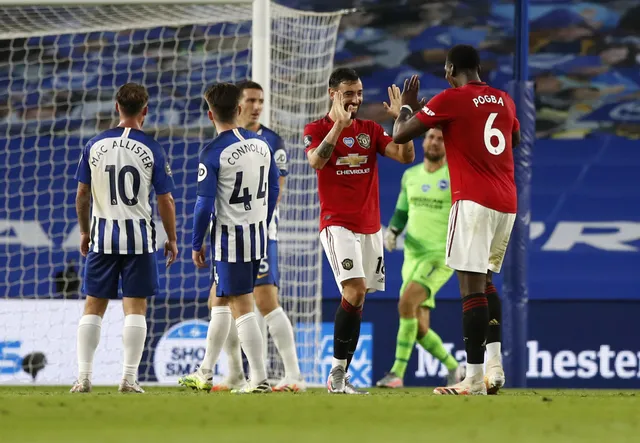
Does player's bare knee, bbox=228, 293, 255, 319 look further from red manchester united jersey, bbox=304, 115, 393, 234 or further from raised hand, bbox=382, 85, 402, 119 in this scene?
raised hand, bbox=382, 85, 402, 119

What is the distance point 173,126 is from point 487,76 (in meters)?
3.94

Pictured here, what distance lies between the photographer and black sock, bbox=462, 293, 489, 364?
19.1 feet

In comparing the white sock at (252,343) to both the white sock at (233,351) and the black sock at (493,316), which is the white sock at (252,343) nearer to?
the white sock at (233,351)

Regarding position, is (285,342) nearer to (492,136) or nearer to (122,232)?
(122,232)

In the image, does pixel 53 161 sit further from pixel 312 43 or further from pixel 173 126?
pixel 312 43

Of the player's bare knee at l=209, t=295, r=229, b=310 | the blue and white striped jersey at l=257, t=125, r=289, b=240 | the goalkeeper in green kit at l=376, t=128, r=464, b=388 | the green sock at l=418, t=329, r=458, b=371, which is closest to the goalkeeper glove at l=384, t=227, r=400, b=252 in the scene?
the goalkeeper in green kit at l=376, t=128, r=464, b=388

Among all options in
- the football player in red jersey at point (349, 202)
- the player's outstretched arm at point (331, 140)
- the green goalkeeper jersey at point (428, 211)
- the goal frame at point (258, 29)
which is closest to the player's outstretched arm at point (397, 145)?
the football player in red jersey at point (349, 202)

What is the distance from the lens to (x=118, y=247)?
6.32 m

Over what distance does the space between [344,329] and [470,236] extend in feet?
2.78

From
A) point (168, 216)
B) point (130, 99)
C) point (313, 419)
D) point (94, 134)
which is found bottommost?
point (313, 419)

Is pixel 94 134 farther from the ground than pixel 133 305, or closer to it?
farther from the ground

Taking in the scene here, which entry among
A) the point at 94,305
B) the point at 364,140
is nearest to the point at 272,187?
the point at 364,140

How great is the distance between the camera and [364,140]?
631cm

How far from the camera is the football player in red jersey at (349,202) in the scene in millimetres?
6133
